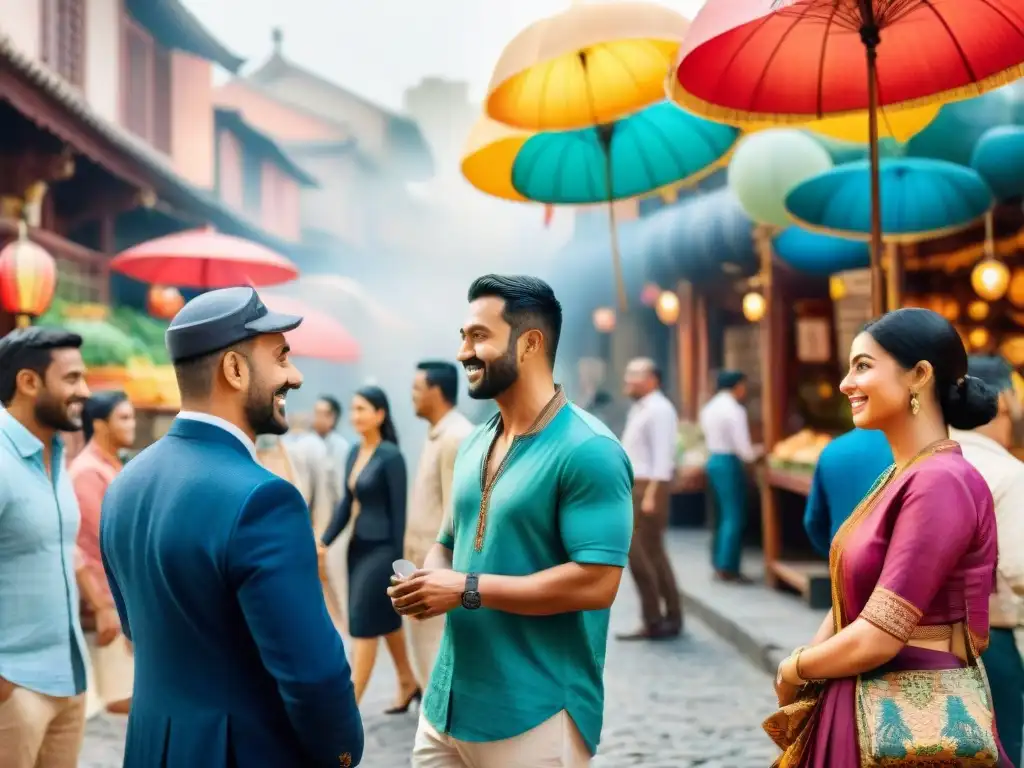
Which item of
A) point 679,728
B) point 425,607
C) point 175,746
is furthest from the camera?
point 679,728

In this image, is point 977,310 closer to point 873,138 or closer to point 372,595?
point 372,595

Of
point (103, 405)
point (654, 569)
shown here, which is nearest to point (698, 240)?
point (654, 569)

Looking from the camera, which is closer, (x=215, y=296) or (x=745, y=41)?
(x=215, y=296)

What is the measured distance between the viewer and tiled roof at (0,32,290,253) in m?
7.51

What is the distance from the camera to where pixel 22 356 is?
3695 mm

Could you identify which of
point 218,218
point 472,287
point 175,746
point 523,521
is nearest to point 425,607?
point 523,521

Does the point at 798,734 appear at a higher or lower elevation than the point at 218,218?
lower

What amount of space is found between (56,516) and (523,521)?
1808mm

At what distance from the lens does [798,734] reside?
270cm

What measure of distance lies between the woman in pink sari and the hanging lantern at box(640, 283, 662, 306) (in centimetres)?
1562

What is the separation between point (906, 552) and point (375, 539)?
4.17 metres

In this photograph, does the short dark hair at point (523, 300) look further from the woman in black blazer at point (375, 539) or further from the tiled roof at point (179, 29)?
the tiled roof at point (179, 29)

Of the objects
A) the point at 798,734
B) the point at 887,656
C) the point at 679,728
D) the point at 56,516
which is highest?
the point at 56,516

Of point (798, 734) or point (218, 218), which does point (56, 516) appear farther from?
point (218, 218)
